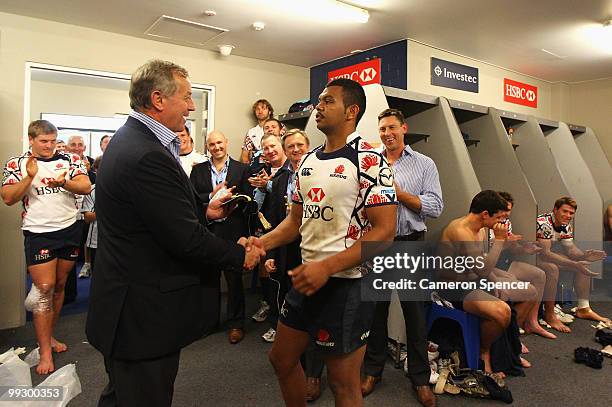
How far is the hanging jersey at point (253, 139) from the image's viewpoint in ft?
15.3

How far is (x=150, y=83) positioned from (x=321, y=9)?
2.59 meters

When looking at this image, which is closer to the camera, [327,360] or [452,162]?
[327,360]

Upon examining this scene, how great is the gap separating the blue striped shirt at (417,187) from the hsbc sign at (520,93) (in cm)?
375

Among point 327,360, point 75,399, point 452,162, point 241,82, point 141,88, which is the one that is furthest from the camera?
point 241,82

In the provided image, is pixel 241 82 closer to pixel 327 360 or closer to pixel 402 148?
pixel 402 148

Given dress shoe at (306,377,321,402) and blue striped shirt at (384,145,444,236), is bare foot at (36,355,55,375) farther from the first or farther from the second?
blue striped shirt at (384,145,444,236)

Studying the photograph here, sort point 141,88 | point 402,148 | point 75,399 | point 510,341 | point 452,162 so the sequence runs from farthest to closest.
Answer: point 452,162 → point 510,341 → point 402,148 → point 75,399 → point 141,88

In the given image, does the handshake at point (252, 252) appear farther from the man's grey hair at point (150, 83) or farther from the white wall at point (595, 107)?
the white wall at point (595, 107)

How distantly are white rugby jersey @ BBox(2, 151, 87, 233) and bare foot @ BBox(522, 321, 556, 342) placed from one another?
3615mm

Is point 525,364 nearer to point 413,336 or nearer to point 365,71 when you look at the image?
point 413,336

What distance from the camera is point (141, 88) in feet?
4.51

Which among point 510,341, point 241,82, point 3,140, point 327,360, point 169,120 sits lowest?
point 510,341

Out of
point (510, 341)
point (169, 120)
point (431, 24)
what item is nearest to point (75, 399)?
point (169, 120)

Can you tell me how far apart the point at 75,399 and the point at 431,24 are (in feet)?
13.0
